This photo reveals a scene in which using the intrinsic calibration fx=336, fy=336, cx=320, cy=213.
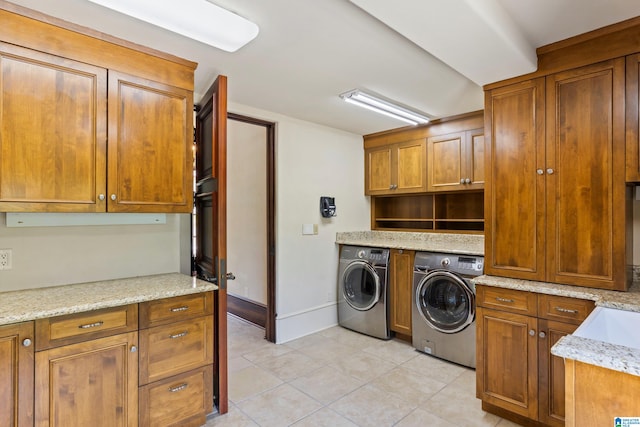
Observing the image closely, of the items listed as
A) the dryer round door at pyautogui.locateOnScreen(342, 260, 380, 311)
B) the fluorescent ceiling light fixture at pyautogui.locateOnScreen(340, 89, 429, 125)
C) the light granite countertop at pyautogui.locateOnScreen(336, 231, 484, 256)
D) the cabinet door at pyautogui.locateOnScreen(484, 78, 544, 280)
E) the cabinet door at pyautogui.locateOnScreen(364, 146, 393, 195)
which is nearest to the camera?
the cabinet door at pyautogui.locateOnScreen(484, 78, 544, 280)

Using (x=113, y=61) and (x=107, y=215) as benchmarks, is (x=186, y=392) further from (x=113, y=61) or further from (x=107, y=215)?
(x=113, y=61)

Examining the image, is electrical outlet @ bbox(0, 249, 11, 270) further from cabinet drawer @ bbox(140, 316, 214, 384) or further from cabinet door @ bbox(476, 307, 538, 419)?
cabinet door @ bbox(476, 307, 538, 419)

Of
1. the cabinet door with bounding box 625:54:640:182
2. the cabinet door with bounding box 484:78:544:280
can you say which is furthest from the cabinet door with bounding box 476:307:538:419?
the cabinet door with bounding box 625:54:640:182

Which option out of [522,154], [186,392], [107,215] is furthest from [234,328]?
[522,154]

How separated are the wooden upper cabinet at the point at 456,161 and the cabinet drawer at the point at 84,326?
3020 millimetres

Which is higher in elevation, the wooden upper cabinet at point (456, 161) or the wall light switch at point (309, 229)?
the wooden upper cabinet at point (456, 161)

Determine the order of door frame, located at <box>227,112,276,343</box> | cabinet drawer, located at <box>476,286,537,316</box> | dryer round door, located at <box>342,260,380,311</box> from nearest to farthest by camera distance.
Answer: cabinet drawer, located at <box>476,286,537,316</box>, door frame, located at <box>227,112,276,343</box>, dryer round door, located at <box>342,260,380,311</box>

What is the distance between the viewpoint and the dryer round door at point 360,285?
3.59m

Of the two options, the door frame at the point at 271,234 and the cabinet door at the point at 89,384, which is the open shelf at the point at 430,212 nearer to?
the door frame at the point at 271,234

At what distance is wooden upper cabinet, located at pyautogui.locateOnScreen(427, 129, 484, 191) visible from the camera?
332cm

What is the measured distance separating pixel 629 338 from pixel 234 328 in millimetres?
3426

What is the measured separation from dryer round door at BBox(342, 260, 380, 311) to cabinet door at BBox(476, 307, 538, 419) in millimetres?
1433

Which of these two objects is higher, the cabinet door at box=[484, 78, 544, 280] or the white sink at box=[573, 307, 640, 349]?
the cabinet door at box=[484, 78, 544, 280]

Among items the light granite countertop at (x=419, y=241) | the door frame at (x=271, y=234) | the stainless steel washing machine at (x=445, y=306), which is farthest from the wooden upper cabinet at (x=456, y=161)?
the door frame at (x=271, y=234)
